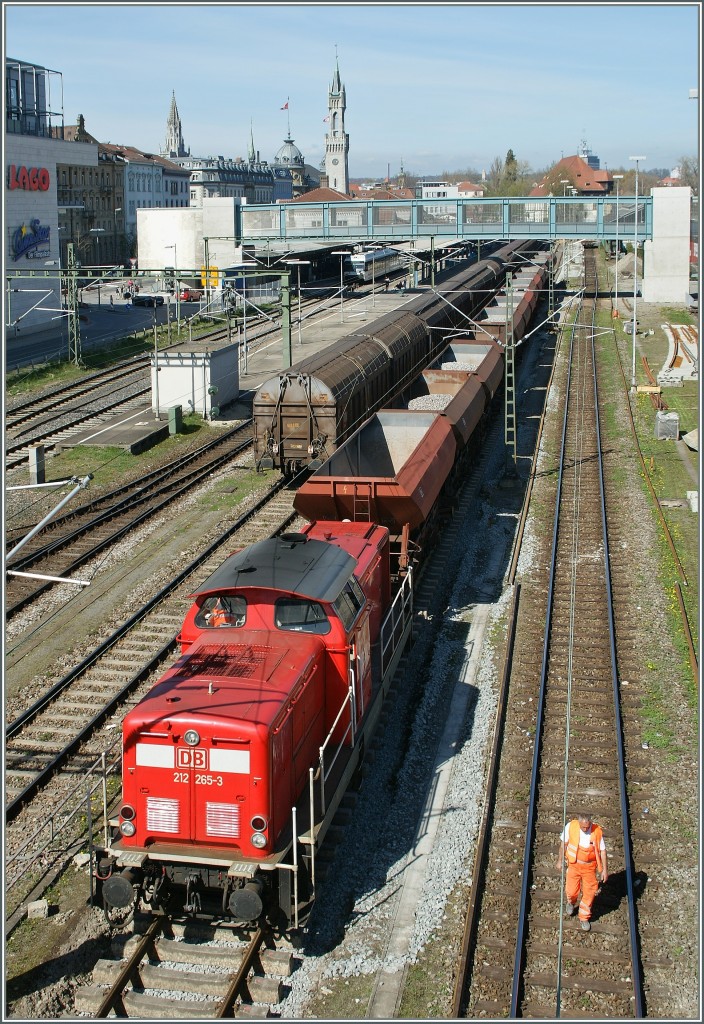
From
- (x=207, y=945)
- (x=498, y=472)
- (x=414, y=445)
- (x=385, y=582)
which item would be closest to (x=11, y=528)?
(x=414, y=445)

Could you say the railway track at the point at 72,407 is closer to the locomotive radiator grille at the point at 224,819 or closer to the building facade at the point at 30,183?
the building facade at the point at 30,183

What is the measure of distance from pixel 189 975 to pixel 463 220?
5564cm

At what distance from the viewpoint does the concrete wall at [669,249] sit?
60.9 metres

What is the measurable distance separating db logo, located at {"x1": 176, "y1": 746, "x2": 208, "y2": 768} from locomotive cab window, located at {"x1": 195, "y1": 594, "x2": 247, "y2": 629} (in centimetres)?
213

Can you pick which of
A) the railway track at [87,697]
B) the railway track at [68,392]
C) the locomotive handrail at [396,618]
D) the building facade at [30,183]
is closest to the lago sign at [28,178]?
the building facade at [30,183]

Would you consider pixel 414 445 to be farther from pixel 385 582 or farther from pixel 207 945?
pixel 207 945

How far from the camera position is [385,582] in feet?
53.4

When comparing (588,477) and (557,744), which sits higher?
(588,477)

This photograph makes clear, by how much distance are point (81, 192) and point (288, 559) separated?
88.3 metres

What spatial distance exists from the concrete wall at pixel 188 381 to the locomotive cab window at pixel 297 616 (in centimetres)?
2570

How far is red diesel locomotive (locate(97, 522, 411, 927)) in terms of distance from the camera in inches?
403

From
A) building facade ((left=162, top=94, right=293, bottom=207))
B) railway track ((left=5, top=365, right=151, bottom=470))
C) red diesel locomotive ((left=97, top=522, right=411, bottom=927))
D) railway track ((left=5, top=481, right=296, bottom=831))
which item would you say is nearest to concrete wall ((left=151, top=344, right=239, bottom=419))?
railway track ((left=5, top=365, right=151, bottom=470))

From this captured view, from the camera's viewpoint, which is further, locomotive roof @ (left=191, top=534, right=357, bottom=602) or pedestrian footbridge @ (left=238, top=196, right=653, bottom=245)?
pedestrian footbridge @ (left=238, top=196, right=653, bottom=245)

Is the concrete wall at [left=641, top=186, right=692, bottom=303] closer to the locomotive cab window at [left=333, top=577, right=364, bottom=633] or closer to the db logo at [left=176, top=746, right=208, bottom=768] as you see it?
the locomotive cab window at [left=333, top=577, right=364, bottom=633]
